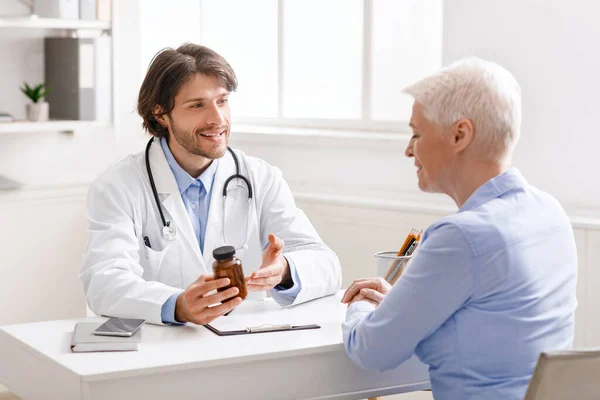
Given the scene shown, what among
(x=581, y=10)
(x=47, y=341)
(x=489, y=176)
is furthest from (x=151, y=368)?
(x=581, y=10)

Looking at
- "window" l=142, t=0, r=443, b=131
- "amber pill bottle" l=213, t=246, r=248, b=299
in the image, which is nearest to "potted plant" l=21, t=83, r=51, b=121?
"window" l=142, t=0, r=443, b=131

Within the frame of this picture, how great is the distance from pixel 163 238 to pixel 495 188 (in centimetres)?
109

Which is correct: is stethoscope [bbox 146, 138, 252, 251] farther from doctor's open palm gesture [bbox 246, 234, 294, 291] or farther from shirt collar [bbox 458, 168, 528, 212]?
shirt collar [bbox 458, 168, 528, 212]

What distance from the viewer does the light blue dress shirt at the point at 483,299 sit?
169cm

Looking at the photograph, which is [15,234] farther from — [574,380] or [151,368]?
[574,380]

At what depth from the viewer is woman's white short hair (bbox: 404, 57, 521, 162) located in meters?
1.75

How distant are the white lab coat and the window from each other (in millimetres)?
1418

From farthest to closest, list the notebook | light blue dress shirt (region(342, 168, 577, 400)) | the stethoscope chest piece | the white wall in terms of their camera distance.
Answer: the white wall < the stethoscope chest piece < the notebook < light blue dress shirt (region(342, 168, 577, 400))

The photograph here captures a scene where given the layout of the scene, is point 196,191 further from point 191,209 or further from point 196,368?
point 196,368

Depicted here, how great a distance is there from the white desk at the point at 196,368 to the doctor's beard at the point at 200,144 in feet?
2.22

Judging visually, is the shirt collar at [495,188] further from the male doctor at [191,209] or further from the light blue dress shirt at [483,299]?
the male doctor at [191,209]

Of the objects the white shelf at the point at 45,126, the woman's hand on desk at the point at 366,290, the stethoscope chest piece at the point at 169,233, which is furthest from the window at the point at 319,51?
the woman's hand on desk at the point at 366,290

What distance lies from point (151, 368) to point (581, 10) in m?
2.22

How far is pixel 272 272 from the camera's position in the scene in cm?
234
